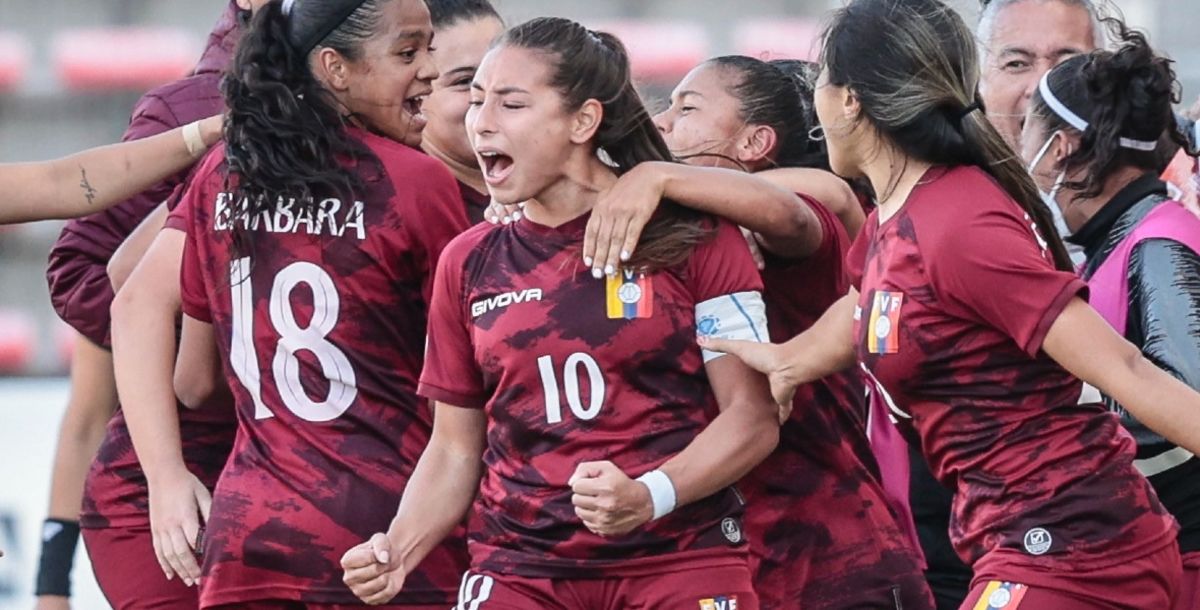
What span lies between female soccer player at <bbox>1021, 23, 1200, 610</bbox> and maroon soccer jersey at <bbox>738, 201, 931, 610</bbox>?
55 cm

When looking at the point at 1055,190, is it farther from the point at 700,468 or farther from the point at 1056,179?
the point at 700,468

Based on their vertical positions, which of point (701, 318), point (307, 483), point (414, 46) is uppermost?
point (414, 46)

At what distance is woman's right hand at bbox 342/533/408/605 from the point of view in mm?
3740

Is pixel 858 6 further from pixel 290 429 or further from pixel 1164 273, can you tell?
pixel 290 429

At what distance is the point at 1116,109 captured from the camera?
14.2 feet

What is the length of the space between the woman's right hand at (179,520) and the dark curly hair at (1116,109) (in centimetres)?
199

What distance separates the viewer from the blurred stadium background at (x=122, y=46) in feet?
43.1

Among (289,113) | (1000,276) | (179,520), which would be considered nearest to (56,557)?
(179,520)

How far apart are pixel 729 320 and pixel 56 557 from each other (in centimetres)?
242

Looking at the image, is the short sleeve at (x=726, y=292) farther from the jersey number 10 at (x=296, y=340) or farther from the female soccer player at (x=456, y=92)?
the female soccer player at (x=456, y=92)

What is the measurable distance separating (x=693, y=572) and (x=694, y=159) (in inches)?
46.0

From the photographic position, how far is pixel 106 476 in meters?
4.65

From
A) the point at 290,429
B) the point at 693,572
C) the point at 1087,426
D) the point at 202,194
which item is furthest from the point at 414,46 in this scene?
the point at 1087,426

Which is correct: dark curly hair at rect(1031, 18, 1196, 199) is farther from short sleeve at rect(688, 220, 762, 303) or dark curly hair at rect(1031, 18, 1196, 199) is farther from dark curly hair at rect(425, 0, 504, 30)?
dark curly hair at rect(425, 0, 504, 30)
